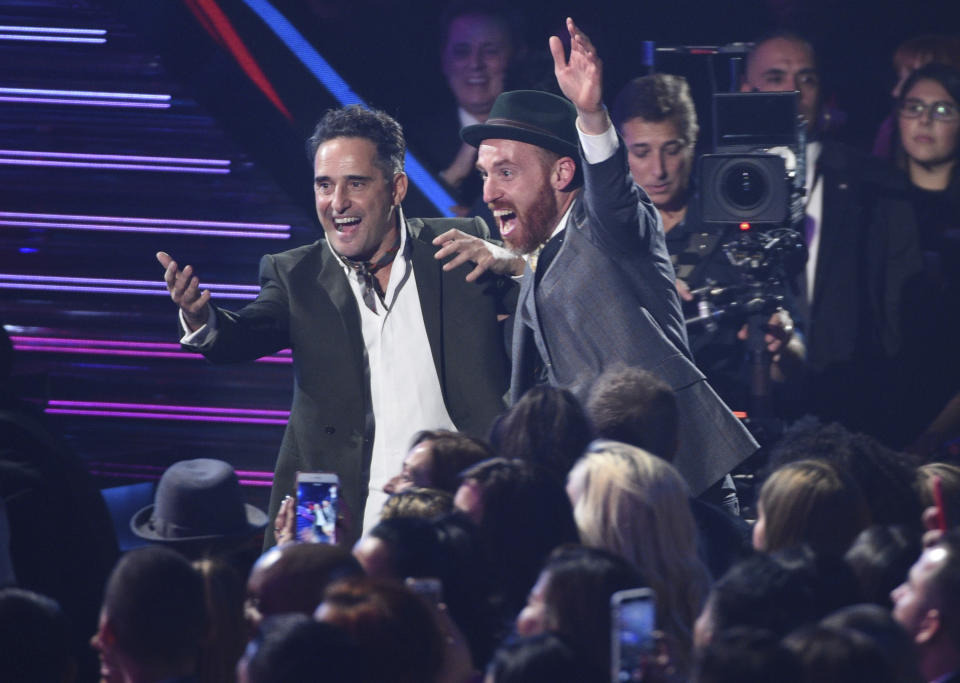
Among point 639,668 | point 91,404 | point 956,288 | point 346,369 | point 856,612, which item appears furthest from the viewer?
point 91,404

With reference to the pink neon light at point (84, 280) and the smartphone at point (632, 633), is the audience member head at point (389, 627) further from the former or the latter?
the pink neon light at point (84, 280)

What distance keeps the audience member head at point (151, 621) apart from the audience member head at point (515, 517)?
0.55 metres

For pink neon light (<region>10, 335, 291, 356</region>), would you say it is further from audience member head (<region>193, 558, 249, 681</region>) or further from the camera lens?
audience member head (<region>193, 558, 249, 681</region>)

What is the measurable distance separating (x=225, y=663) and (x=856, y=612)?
1147mm

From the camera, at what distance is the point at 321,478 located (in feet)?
10.6

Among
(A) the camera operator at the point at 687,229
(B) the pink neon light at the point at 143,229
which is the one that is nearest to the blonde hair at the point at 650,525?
(A) the camera operator at the point at 687,229

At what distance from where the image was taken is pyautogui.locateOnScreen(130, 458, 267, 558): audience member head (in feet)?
14.2

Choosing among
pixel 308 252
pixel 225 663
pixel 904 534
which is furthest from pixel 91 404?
pixel 904 534

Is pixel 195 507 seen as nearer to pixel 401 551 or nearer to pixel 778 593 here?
pixel 401 551

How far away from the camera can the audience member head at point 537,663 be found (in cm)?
200

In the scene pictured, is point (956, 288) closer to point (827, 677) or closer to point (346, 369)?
point (346, 369)

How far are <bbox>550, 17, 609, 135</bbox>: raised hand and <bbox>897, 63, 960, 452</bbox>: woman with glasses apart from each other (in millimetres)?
2766

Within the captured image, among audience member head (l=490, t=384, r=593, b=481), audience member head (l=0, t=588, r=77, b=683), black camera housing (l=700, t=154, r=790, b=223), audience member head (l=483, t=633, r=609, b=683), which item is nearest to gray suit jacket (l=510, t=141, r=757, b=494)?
audience member head (l=490, t=384, r=593, b=481)

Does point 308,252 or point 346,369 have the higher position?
point 308,252
